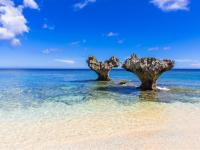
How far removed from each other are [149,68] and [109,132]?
1643 cm

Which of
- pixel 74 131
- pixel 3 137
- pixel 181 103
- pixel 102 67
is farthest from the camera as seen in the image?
pixel 102 67

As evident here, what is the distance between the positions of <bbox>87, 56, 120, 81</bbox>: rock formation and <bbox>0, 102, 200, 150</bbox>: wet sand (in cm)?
2609

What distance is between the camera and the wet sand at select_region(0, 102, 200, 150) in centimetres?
919

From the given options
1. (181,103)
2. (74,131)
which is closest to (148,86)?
(181,103)

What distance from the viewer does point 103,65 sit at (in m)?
40.7

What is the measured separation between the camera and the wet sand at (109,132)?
30.1 feet

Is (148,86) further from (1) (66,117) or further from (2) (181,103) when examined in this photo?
(1) (66,117)

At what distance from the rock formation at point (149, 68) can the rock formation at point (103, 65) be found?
43.0ft

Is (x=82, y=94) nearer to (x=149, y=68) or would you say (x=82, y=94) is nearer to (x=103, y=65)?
(x=149, y=68)

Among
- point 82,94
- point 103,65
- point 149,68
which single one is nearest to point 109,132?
point 82,94

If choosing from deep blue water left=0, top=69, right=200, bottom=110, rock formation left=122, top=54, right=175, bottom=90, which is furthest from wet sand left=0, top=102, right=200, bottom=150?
rock formation left=122, top=54, right=175, bottom=90

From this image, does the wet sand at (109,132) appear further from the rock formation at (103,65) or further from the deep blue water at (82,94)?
the rock formation at (103,65)

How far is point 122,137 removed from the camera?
33.3 feet

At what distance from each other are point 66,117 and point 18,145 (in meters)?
4.61
